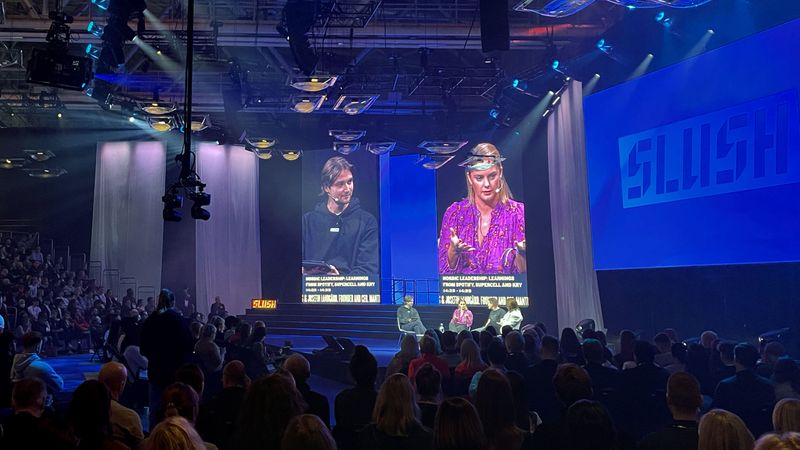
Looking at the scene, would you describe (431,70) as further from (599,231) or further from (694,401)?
(694,401)

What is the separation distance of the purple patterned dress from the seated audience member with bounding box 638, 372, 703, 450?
483 inches

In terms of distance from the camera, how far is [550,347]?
498 cm

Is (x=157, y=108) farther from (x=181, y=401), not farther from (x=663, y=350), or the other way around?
(x=181, y=401)

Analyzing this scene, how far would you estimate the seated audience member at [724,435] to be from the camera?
2.40 metres

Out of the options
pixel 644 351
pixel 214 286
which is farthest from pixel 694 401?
pixel 214 286

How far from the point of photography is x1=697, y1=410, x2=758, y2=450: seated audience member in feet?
7.88

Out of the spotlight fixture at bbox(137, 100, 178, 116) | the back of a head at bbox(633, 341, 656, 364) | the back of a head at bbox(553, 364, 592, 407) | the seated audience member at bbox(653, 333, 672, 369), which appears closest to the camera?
the back of a head at bbox(553, 364, 592, 407)

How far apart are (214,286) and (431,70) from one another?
31.2 feet

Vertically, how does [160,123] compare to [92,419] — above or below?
above

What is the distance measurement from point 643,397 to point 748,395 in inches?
24.4

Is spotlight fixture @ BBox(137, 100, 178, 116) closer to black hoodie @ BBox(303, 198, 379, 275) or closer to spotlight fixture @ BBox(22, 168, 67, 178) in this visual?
spotlight fixture @ BBox(22, 168, 67, 178)

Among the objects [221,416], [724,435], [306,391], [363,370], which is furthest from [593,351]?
[221,416]

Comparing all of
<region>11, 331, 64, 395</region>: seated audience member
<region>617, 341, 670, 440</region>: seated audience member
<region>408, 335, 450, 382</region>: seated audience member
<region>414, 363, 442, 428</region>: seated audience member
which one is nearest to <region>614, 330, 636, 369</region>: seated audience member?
<region>617, 341, 670, 440</region>: seated audience member

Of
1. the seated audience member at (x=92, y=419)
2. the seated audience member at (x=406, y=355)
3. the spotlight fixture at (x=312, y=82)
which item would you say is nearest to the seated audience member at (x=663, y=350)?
the seated audience member at (x=406, y=355)
